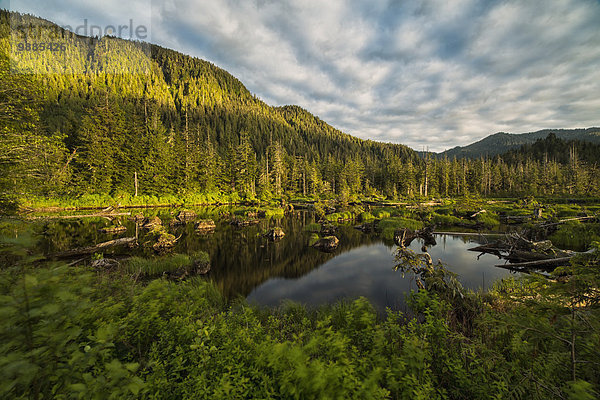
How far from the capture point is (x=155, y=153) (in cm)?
4759

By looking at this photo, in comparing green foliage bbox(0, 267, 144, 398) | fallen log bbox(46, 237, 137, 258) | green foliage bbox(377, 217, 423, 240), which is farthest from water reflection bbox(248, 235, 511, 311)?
fallen log bbox(46, 237, 137, 258)

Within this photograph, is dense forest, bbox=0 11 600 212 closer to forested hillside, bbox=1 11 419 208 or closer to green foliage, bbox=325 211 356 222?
forested hillside, bbox=1 11 419 208

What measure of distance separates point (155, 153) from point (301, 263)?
4649 cm

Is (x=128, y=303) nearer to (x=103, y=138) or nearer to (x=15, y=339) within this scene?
(x=15, y=339)

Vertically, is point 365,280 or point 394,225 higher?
point 394,225

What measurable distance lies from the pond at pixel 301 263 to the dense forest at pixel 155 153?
4.72 meters

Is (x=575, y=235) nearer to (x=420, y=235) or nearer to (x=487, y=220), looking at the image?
(x=487, y=220)

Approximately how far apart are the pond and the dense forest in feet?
15.5

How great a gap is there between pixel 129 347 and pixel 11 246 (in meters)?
3.00

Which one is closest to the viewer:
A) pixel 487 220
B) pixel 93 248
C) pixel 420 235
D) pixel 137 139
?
pixel 93 248

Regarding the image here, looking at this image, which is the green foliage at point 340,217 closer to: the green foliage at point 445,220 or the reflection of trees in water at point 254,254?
the reflection of trees in water at point 254,254

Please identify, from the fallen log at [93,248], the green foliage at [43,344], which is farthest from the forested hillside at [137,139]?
the green foliage at [43,344]

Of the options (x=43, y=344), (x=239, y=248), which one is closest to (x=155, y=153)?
(x=239, y=248)

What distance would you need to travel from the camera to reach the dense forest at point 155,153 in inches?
360
